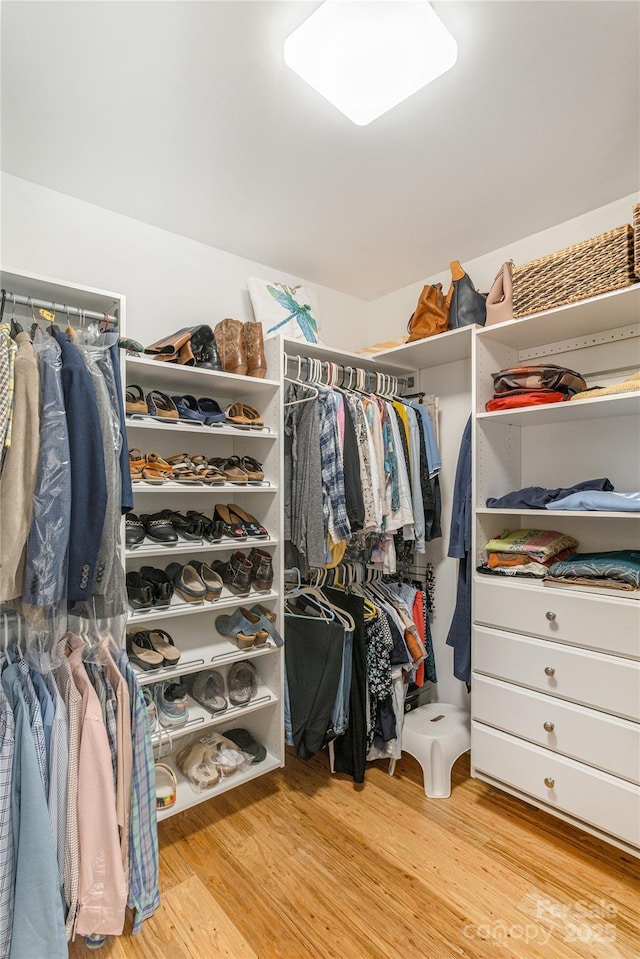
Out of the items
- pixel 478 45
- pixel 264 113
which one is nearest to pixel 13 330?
pixel 264 113

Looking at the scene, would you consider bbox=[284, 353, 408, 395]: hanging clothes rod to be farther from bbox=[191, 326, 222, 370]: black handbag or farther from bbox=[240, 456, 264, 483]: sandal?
bbox=[240, 456, 264, 483]: sandal

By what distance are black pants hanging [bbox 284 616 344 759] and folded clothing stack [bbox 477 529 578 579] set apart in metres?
0.72

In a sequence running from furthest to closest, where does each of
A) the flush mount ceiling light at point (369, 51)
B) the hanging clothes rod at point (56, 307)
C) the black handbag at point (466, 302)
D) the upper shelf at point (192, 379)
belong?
the black handbag at point (466, 302), the upper shelf at point (192, 379), the hanging clothes rod at point (56, 307), the flush mount ceiling light at point (369, 51)

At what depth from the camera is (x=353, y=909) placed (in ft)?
5.17

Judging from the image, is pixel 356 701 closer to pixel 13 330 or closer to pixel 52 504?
pixel 52 504

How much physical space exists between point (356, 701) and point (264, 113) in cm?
224

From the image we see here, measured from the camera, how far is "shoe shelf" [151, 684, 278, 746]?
1879 mm

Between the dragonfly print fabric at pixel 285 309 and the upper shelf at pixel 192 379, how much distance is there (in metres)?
0.30

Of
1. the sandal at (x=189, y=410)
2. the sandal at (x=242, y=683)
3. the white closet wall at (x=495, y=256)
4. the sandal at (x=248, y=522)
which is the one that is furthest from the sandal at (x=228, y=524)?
the white closet wall at (x=495, y=256)

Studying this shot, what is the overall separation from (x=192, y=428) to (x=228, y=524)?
451 mm

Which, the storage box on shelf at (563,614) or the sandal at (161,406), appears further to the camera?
the sandal at (161,406)

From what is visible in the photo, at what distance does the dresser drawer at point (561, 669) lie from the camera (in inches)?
66.9

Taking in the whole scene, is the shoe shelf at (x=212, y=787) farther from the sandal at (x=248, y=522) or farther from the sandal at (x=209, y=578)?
the sandal at (x=248, y=522)

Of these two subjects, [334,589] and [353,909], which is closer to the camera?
[353,909]
